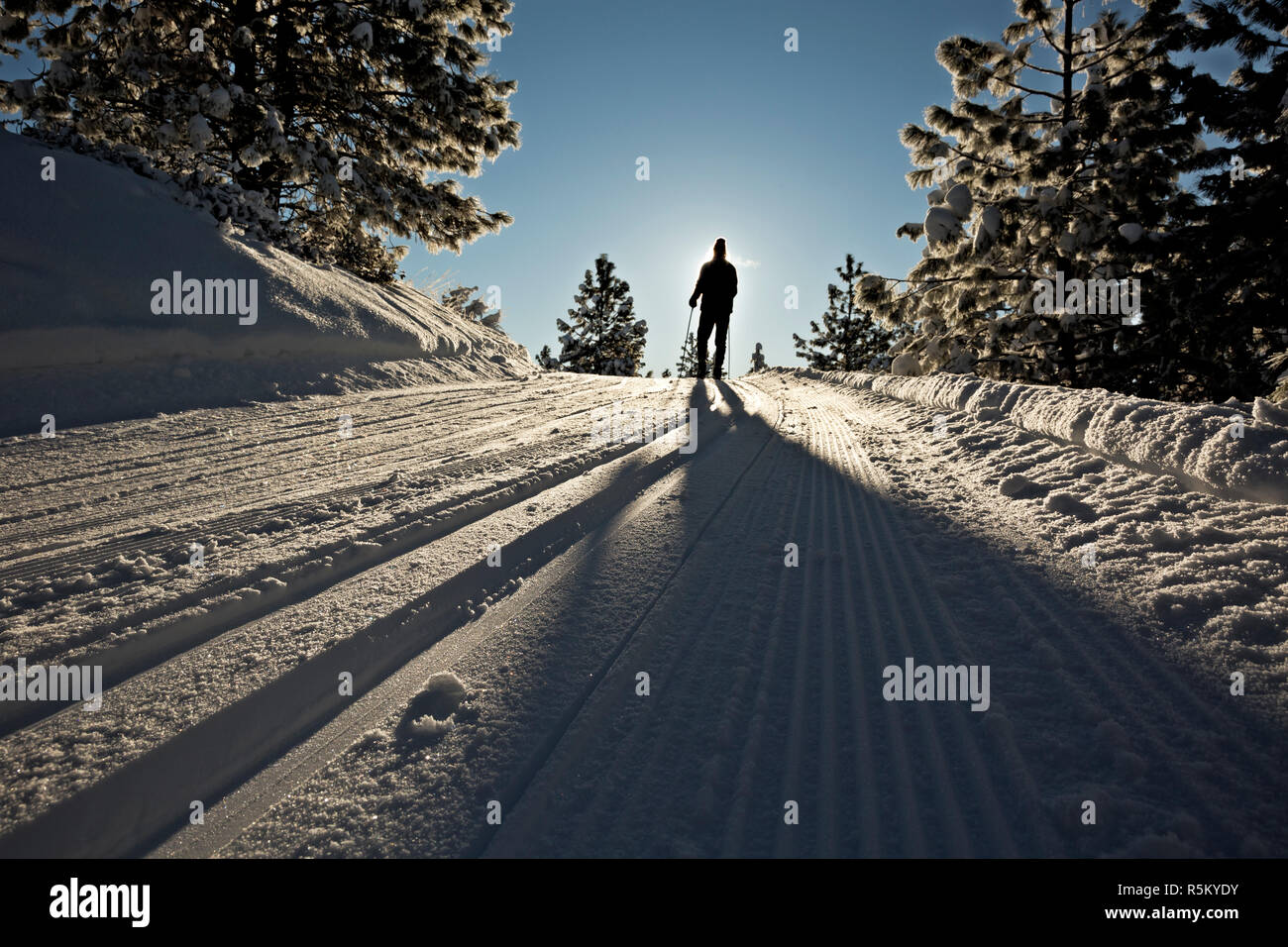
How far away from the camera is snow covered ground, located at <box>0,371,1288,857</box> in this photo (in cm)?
103

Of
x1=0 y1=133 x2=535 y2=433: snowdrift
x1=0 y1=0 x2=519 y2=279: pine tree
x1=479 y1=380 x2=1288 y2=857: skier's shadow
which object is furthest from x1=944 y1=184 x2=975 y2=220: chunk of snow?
x1=479 y1=380 x2=1288 y2=857: skier's shadow

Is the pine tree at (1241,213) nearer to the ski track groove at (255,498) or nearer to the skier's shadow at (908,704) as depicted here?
the skier's shadow at (908,704)

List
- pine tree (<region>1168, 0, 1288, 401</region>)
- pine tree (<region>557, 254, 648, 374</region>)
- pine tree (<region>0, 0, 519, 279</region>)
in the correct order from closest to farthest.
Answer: pine tree (<region>0, 0, 519, 279</region>) → pine tree (<region>1168, 0, 1288, 401</region>) → pine tree (<region>557, 254, 648, 374</region>)

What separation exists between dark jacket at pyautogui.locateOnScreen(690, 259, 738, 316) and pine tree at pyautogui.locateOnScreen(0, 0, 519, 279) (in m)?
4.90

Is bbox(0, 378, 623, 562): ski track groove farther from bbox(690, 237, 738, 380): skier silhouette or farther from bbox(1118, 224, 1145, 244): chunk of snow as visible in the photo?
bbox(1118, 224, 1145, 244): chunk of snow

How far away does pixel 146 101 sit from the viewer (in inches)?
275

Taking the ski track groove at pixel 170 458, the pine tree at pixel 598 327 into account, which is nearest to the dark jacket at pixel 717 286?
the ski track groove at pixel 170 458

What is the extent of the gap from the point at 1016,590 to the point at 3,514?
13.4 ft

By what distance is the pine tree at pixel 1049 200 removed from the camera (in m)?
9.53

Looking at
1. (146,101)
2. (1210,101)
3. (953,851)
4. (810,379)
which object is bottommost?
(953,851)

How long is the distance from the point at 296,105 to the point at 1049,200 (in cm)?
1376

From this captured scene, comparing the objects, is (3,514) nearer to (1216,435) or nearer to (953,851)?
(953,851)

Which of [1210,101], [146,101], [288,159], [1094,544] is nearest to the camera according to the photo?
[1094,544]
